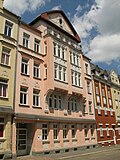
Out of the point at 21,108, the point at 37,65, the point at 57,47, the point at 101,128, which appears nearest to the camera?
the point at 21,108

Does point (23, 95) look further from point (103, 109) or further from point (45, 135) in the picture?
point (103, 109)

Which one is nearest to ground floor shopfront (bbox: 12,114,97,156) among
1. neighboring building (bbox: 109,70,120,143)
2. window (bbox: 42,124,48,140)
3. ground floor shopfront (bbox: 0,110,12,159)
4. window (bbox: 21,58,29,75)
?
window (bbox: 42,124,48,140)

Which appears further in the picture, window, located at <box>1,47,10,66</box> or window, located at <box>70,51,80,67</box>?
window, located at <box>70,51,80,67</box>

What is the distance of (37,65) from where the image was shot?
24.9 meters

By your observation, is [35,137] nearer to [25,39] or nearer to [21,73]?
[21,73]

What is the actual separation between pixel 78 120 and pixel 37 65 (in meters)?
9.75

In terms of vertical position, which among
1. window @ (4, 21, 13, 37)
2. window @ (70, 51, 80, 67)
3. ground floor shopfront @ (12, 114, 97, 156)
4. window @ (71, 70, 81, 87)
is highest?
window @ (4, 21, 13, 37)

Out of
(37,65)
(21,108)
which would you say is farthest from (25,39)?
(21,108)

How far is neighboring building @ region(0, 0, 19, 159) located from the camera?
18500mm

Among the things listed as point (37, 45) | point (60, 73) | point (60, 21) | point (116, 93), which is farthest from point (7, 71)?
point (116, 93)

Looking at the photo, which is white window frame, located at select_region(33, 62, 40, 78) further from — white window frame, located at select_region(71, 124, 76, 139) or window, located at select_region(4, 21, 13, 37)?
white window frame, located at select_region(71, 124, 76, 139)

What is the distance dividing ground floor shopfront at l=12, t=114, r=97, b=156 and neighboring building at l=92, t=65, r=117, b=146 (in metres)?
6.05

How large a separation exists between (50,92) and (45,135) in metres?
5.11

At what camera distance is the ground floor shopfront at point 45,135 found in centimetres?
2112
